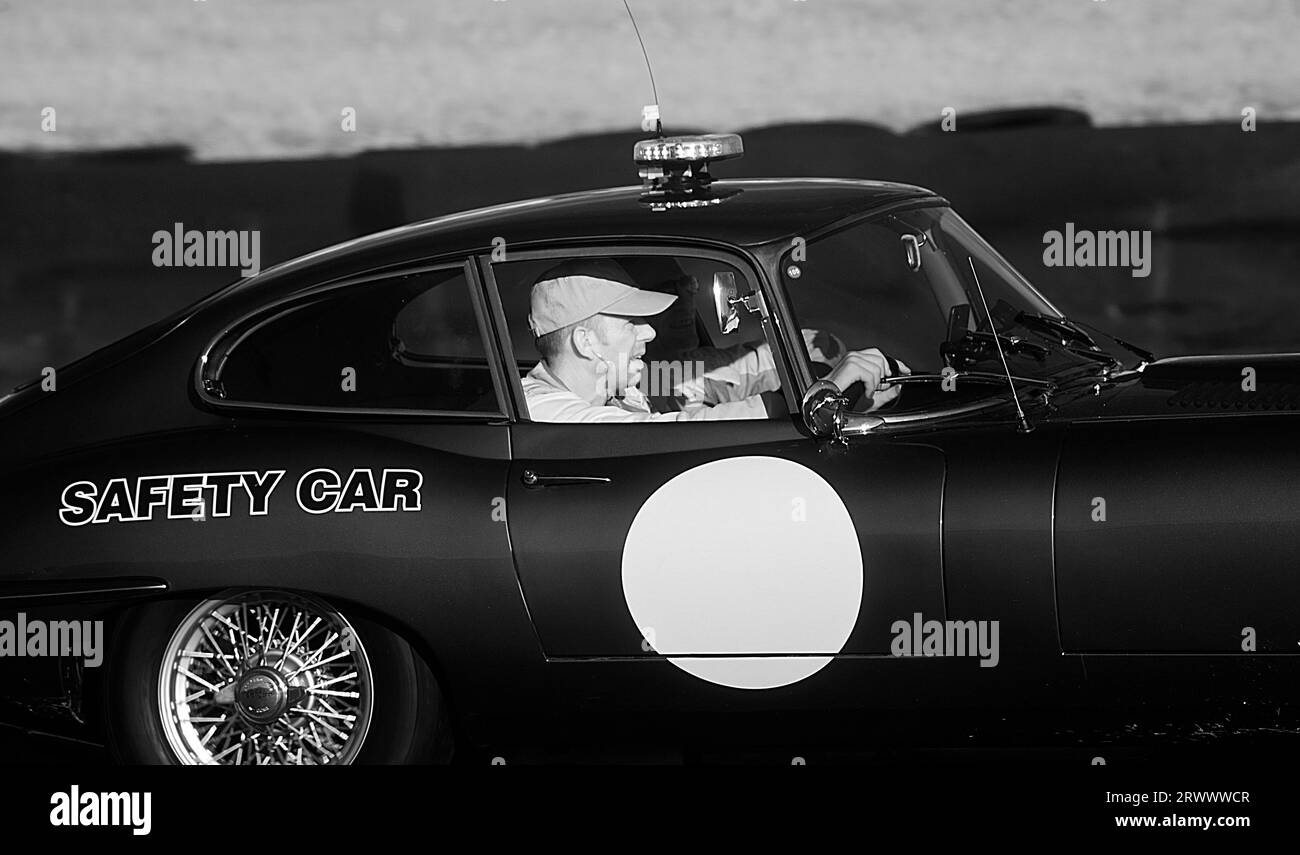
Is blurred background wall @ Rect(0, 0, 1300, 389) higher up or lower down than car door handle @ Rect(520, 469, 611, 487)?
higher up

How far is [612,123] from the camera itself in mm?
8180

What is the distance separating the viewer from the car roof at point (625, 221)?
4.07 m

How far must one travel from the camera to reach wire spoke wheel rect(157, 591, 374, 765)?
407 cm

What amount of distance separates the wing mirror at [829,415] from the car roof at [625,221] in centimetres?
40

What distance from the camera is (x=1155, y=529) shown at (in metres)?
3.57

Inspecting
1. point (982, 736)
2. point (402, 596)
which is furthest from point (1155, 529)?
point (402, 596)

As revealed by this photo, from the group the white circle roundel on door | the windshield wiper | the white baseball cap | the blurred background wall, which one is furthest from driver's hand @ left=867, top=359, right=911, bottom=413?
the blurred background wall

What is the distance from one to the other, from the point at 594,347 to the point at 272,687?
115cm

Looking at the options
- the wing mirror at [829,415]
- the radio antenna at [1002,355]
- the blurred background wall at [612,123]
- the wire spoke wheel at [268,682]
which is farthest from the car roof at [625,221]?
the blurred background wall at [612,123]

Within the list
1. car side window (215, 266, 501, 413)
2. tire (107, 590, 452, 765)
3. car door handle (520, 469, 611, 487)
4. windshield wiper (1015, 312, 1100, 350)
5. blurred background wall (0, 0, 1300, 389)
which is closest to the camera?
car door handle (520, 469, 611, 487)

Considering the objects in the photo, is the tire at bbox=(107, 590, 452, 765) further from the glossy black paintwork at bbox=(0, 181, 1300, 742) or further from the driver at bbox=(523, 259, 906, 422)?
the driver at bbox=(523, 259, 906, 422)

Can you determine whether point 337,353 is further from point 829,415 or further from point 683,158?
point 829,415

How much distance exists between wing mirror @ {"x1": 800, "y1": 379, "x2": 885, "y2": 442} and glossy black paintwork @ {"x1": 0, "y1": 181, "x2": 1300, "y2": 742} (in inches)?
1.8

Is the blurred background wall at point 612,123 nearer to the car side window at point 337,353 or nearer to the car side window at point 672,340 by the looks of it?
the car side window at point 672,340
